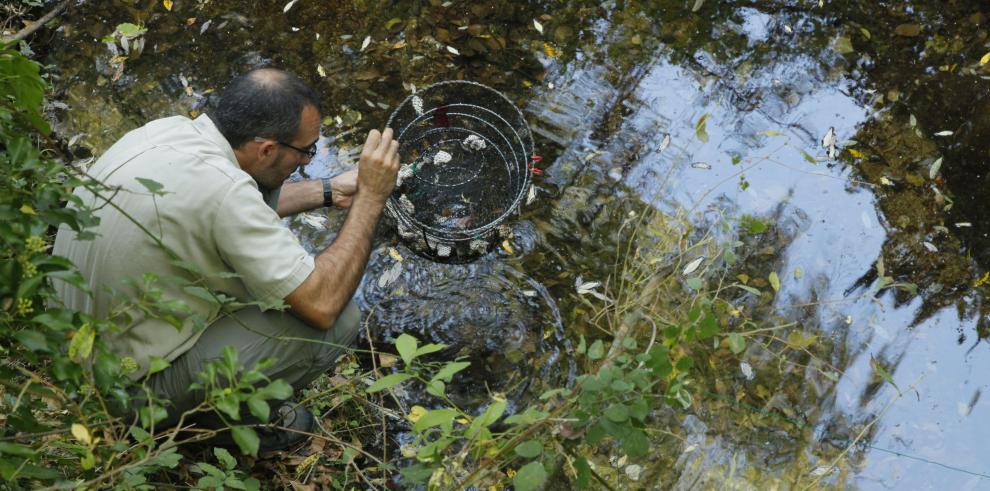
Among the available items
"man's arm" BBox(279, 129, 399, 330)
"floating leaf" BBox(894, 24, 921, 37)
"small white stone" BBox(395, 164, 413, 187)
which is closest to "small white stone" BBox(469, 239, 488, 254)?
"small white stone" BBox(395, 164, 413, 187)

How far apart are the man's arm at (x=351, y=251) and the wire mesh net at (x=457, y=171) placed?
23.5 inches

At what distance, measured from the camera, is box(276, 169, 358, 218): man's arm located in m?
3.17

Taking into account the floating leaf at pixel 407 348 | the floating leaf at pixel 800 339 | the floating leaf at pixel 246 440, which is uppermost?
the floating leaf at pixel 407 348

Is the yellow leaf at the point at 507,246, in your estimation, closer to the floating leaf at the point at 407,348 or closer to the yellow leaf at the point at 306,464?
the yellow leaf at the point at 306,464

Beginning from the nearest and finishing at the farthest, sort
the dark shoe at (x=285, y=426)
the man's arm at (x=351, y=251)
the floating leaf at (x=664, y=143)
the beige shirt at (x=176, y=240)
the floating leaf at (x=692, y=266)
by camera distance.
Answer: the beige shirt at (x=176, y=240), the man's arm at (x=351, y=251), the dark shoe at (x=285, y=426), the floating leaf at (x=692, y=266), the floating leaf at (x=664, y=143)

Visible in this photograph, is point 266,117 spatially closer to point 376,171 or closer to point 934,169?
point 376,171

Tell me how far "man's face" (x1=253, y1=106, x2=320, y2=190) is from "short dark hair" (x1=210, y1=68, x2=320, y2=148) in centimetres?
3

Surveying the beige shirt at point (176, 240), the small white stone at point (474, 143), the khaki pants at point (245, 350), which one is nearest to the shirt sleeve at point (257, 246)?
the beige shirt at point (176, 240)

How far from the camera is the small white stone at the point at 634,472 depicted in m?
2.93

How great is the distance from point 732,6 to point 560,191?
1.54 meters

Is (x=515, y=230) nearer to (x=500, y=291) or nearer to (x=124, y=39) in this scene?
(x=500, y=291)

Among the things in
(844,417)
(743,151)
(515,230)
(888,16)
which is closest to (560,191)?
(515,230)

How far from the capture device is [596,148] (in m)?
3.89

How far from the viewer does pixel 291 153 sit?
104 inches
